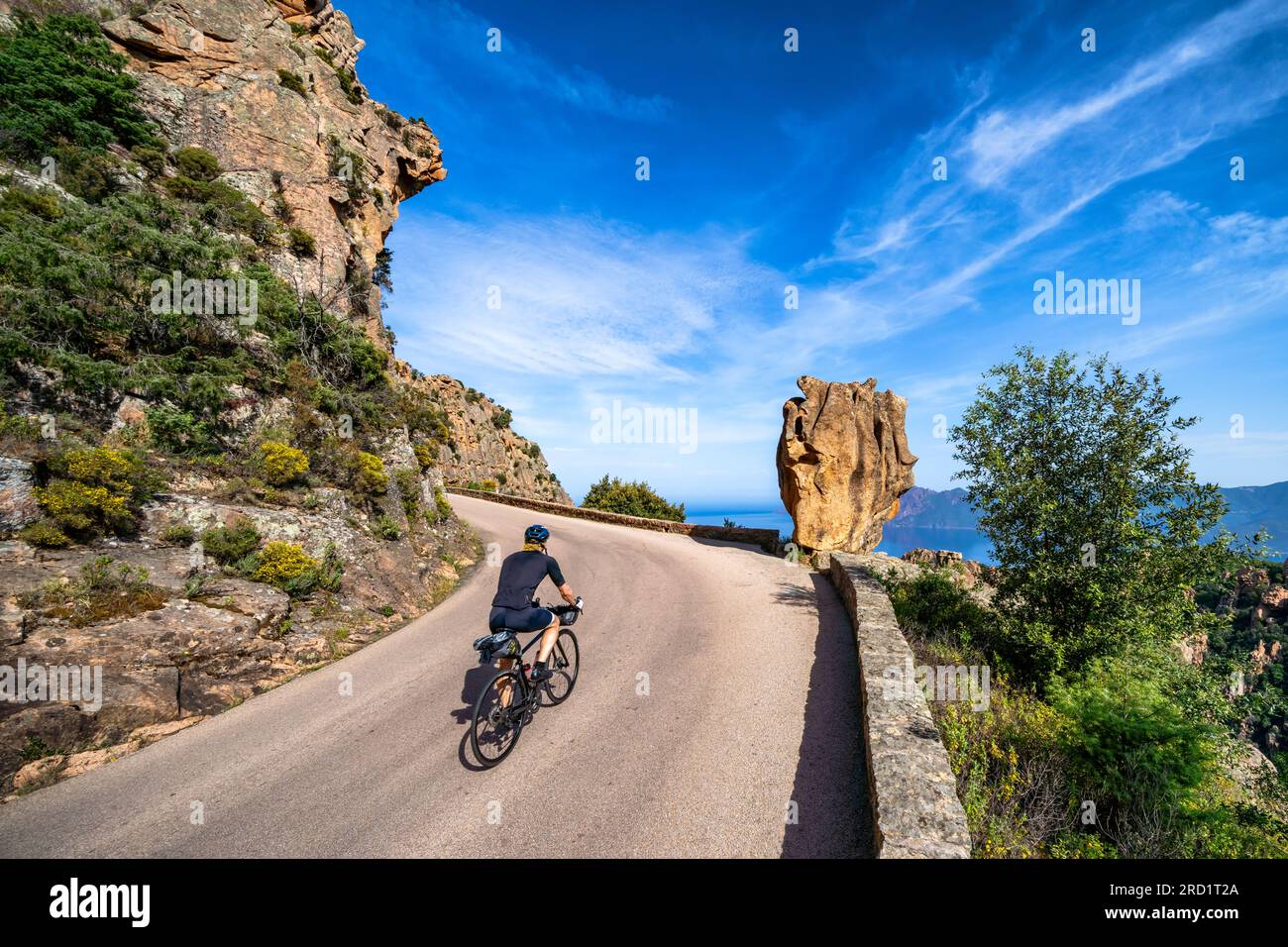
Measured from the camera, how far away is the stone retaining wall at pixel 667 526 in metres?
19.2

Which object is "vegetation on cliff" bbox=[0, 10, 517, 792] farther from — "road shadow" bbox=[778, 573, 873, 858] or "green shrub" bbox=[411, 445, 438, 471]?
"road shadow" bbox=[778, 573, 873, 858]

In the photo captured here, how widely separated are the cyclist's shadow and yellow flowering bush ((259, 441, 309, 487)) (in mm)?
6865

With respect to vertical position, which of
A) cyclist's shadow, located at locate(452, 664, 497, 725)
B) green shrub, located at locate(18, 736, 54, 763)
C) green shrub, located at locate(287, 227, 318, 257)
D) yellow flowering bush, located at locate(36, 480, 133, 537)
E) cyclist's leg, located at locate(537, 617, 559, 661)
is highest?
green shrub, located at locate(287, 227, 318, 257)

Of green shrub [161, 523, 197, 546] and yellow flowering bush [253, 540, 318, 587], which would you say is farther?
yellow flowering bush [253, 540, 318, 587]

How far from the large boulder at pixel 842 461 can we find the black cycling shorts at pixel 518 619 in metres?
12.8

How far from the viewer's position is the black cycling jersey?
5.58 metres

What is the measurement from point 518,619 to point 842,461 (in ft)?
46.4

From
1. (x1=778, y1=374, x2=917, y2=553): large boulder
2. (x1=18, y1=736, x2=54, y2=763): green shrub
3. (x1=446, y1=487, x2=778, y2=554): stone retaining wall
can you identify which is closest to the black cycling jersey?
(x1=18, y1=736, x2=54, y2=763): green shrub

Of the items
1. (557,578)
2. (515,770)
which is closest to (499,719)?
(515,770)

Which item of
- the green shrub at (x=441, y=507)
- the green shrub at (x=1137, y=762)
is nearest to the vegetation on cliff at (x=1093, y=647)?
the green shrub at (x=1137, y=762)

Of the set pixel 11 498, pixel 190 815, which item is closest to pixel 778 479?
pixel 190 815

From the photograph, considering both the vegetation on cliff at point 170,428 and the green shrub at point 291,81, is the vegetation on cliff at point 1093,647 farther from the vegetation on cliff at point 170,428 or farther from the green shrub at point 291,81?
the green shrub at point 291,81

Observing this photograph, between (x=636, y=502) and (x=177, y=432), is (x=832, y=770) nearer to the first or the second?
(x=177, y=432)
